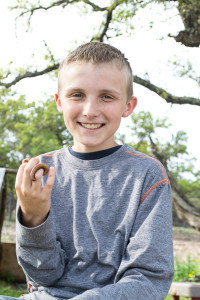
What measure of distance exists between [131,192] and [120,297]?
0.41m

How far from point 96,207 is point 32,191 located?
0.32 metres

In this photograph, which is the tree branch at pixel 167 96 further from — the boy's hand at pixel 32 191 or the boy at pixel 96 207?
the boy's hand at pixel 32 191

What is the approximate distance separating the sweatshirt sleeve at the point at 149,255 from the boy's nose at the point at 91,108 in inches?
15.0

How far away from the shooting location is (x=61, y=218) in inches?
58.8

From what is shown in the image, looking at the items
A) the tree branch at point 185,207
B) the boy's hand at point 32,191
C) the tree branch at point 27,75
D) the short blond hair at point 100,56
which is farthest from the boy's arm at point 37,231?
the tree branch at point 27,75

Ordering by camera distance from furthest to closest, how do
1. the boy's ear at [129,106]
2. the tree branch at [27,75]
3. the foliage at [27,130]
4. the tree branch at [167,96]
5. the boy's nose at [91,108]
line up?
the foliage at [27,130] → the tree branch at [27,75] → the tree branch at [167,96] → the boy's ear at [129,106] → the boy's nose at [91,108]

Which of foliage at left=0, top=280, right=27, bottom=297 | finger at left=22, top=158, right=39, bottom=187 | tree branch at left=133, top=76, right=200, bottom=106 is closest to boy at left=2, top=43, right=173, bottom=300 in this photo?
finger at left=22, top=158, right=39, bottom=187

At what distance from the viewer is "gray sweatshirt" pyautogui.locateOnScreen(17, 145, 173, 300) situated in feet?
4.22

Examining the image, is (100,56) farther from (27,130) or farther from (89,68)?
(27,130)

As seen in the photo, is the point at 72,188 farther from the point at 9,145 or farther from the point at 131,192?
the point at 9,145

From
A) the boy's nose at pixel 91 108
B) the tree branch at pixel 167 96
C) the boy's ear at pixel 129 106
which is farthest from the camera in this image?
the tree branch at pixel 167 96

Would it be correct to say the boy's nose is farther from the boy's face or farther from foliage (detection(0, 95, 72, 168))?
foliage (detection(0, 95, 72, 168))

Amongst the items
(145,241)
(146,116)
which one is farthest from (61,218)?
(146,116)

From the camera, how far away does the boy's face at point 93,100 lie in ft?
4.79
